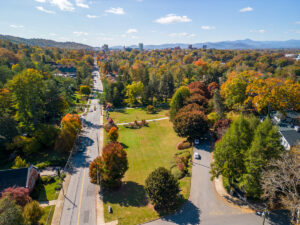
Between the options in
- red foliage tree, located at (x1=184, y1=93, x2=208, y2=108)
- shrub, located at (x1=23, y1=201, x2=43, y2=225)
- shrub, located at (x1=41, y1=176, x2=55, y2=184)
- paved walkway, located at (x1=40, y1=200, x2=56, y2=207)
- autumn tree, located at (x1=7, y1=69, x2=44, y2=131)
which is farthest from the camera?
red foliage tree, located at (x1=184, y1=93, x2=208, y2=108)

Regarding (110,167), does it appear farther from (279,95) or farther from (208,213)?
(279,95)

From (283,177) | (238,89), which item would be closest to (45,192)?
(283,177)

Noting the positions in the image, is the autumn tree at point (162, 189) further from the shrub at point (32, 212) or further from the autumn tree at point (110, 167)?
the shrub at point (32, 212)

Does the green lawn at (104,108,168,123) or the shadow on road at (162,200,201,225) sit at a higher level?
the green lawn at (104,108,168,123)

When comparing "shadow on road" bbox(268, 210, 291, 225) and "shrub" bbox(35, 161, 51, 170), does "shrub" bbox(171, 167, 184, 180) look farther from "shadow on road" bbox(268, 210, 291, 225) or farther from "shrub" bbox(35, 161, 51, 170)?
"shrub" bbox(35, 161, 51, 170)

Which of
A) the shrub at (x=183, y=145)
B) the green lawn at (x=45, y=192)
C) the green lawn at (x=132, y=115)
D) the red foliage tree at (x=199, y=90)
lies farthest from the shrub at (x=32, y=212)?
the red foliage tree at (x=199, y=90)

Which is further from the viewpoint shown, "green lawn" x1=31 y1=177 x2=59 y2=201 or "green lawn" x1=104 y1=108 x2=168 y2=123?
"green lawn" x1=104 y1=108 x2=168 y2=123

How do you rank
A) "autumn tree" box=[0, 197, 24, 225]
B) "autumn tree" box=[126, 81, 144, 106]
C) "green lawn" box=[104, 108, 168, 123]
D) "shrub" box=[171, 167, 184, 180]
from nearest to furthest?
"autumn tree" box=[0, 197, 24, 225] < "shrub" box=[171, 167, 184, 180] < "green lawn" box=[104, 108, 168, 123] < "autumn tree" box=[126, 81, 144, 106]

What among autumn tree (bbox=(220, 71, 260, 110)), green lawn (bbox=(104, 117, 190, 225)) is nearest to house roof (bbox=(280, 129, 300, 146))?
autumn tree (bbox=(220, 71, 260, 110))
